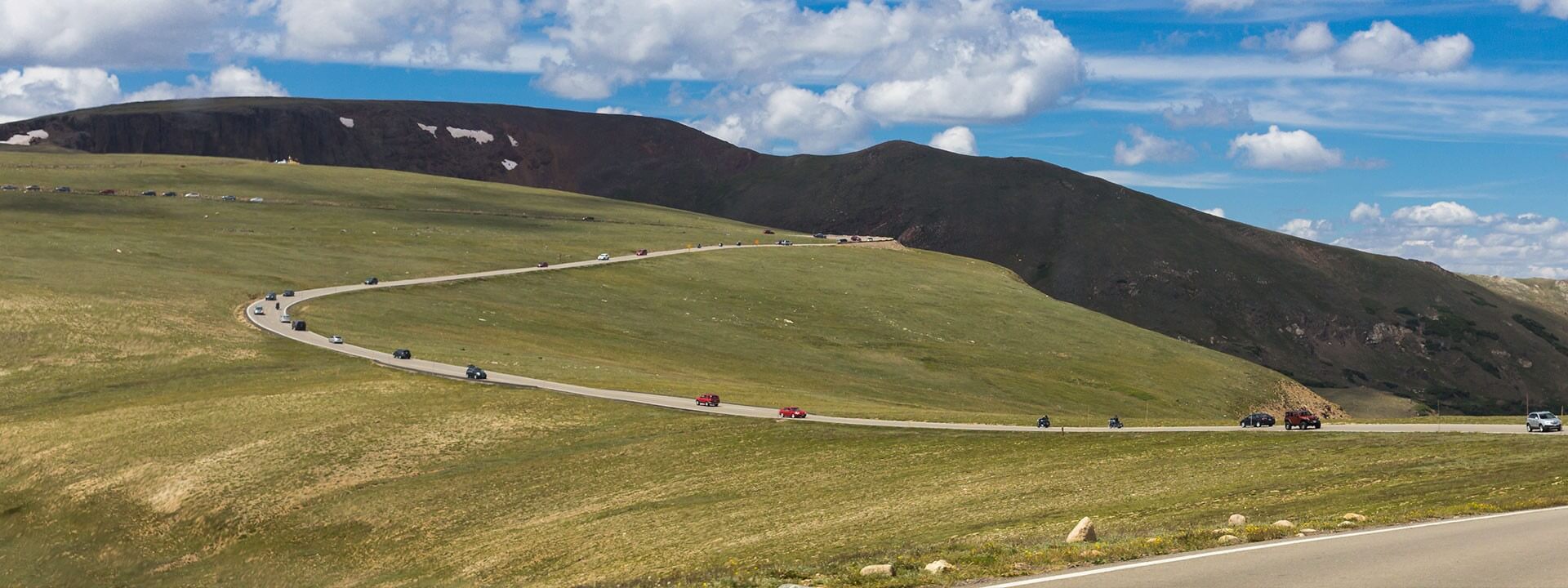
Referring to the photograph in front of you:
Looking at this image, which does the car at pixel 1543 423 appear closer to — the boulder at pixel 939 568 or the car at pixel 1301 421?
the car at pixel 1301 421

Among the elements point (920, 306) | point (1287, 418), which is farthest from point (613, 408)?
point (920, 306)

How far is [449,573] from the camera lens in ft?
160

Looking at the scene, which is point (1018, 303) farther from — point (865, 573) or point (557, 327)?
point (865, 573)

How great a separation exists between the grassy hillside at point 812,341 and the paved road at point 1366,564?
5102 cm

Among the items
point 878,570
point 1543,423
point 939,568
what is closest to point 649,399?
point 1543,423

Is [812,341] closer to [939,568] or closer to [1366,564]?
[939,568]

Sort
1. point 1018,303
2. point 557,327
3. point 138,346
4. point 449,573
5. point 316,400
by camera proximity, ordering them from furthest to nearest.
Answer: point 1018,303 → point 557,327 → point 138,346 → point 316,400 → point 449,573

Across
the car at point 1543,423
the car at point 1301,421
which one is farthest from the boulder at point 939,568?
the car at point 1301,421

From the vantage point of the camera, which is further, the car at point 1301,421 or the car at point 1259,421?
the car at point 1259,421

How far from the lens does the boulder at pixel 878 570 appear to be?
24.0 m

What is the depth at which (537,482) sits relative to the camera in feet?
202

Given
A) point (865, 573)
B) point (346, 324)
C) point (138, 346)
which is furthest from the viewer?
point (346, 324)

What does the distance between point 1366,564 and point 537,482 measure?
4575 cm

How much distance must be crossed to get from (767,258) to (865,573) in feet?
546
